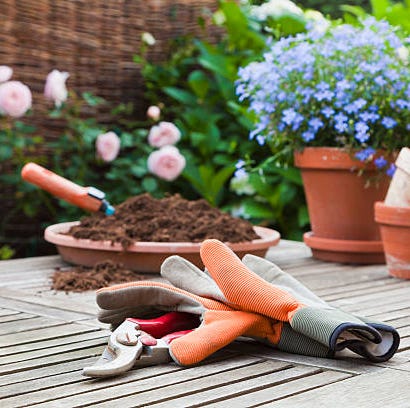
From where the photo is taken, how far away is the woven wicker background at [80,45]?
3926mm

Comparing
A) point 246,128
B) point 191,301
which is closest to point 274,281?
point 191,301

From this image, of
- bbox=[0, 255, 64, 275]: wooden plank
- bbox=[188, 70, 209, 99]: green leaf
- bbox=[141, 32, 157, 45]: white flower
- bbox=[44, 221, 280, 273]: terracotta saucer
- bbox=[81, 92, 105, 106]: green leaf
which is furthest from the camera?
bbox=[188, 70, 209, 99]: green leaf

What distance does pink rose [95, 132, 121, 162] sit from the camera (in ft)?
12.6

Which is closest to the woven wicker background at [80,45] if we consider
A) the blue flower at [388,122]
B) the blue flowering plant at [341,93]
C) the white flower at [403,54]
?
the blue flowering plant at [341,93]

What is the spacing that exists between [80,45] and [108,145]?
0.59 metres

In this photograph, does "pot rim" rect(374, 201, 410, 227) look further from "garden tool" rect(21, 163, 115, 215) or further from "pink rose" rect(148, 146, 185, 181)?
"pink rose" rect(148, 146, 185, 181)

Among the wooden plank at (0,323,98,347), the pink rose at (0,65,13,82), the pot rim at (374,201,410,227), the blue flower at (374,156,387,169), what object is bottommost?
the wooden plank at (0,323,98,347)

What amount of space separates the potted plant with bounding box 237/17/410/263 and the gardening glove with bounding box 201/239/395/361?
1.13 metres

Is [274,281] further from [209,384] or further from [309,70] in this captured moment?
[309,70]

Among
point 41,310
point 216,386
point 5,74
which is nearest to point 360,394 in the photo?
point 216,386

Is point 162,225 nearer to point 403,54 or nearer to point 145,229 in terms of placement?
point 145,229

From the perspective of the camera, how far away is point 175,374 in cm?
164

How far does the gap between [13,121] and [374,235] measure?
170 centimetres

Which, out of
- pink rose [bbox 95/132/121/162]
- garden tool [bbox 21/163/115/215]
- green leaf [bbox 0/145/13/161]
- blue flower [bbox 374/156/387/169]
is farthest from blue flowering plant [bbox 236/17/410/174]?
green leaf [bbox 0/145/13/161]
